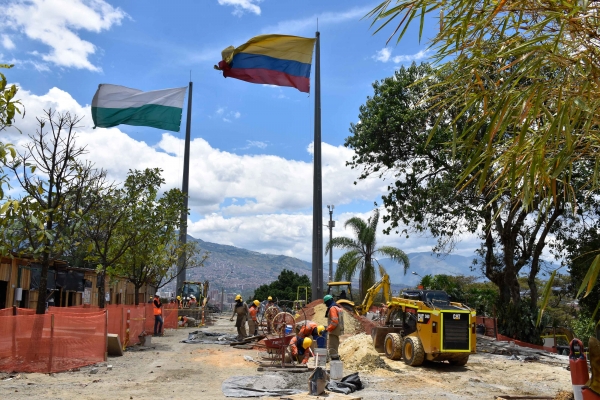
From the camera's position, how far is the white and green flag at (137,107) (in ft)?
72.9

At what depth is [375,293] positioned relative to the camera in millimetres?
25812

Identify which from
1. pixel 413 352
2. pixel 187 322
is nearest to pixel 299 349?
pixel 413 352

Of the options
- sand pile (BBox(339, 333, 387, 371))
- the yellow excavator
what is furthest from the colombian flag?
sand pile (BBox(339, 333, 387, 371))

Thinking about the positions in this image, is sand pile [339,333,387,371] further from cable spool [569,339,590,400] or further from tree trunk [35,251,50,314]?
cable spool [569,339,590,400]

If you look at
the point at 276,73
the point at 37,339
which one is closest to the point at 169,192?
the point at 276,73

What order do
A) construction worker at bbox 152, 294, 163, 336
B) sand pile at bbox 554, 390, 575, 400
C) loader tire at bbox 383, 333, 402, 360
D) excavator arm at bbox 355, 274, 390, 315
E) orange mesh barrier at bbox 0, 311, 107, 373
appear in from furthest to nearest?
1. construction worker at bbox 152, 294, 163, 336
2. excavator arm at bbox 355, 274, 390, 315
3. loader tire at bbox 383, 333, 402, 360
4. orange mesh barrier at bbox 0, 311, 107, 373
5. sand pile at bbox 554, 390, 575, 400

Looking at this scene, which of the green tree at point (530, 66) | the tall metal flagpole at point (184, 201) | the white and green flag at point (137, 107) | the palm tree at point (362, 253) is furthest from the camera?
the palm tree at point (362, 253)

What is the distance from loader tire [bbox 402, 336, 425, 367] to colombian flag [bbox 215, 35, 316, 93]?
1093cm

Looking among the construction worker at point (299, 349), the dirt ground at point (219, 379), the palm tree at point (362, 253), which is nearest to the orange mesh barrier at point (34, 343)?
the dirt ground at point (219, 379)

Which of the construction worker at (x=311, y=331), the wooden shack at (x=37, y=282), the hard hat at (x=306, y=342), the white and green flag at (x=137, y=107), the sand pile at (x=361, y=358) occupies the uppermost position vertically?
the white and green flag at (x=137, y=107)

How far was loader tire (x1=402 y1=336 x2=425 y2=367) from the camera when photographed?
15.9 meters

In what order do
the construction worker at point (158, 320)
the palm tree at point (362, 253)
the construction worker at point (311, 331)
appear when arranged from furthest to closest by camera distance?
the palm tree at point (362, 253), the construction worker at point (158, 320), the construction worker at point (311, 331)

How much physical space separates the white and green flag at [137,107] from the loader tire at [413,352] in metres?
13.8

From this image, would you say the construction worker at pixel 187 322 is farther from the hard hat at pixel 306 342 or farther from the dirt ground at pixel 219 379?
the hard hat at pixel 306 342
